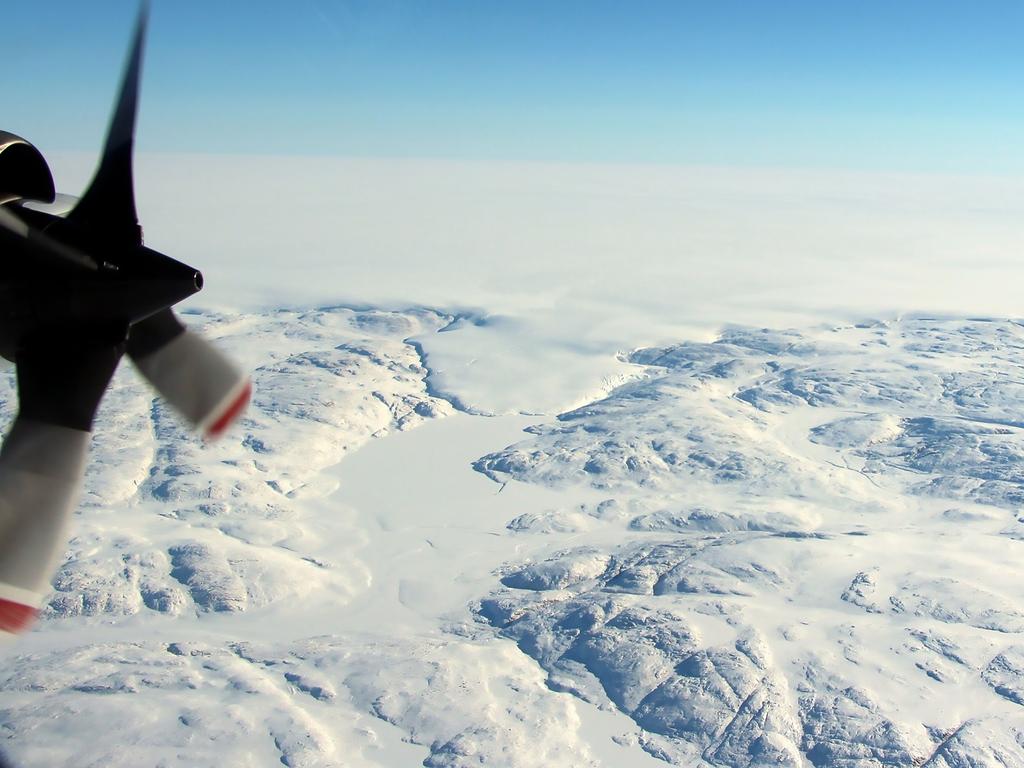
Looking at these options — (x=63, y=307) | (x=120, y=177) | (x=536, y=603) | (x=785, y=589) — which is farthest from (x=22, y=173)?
(x=785, y=589)

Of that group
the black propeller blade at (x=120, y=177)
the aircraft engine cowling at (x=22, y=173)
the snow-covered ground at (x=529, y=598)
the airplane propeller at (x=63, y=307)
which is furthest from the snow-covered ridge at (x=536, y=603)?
the black propeller blade at (x=120, y=177)

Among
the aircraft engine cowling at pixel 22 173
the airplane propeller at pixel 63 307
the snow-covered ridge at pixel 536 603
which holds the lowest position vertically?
the snow-covered ridge at pixel 536 603

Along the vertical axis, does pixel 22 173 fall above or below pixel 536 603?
above

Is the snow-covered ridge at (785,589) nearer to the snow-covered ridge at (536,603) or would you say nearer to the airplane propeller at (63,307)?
the snow-covered ridge at (536,603)

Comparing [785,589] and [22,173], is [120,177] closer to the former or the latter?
[22,173]

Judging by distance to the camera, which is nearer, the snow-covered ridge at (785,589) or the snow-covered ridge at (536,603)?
the snow-covered ridge at (536,603)

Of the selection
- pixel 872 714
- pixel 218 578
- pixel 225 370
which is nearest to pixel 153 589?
pixel 218 578

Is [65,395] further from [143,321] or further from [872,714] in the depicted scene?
[872,714]
